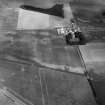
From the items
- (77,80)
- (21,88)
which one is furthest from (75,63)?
(21,88)

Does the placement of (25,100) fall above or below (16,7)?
below

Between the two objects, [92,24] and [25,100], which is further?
[92,24]

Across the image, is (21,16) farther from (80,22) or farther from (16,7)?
(80,22)

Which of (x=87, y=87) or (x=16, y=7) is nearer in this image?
(x=87, y=87)

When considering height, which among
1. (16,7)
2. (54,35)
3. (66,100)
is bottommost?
(66,100)

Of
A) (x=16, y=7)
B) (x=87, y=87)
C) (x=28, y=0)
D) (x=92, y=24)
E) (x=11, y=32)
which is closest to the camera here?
(x=87, y=87)

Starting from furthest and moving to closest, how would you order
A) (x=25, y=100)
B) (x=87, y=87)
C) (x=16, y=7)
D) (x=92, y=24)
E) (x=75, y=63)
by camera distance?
(x=16, y=7) → (x=92, y=24) → (x=75, y=63) → (x=87, y=87) → (x=25, y=100)

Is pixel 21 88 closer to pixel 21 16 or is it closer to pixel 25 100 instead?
pixel 25 100

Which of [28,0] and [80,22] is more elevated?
[28,0]

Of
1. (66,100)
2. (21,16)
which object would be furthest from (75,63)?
(21,16)
